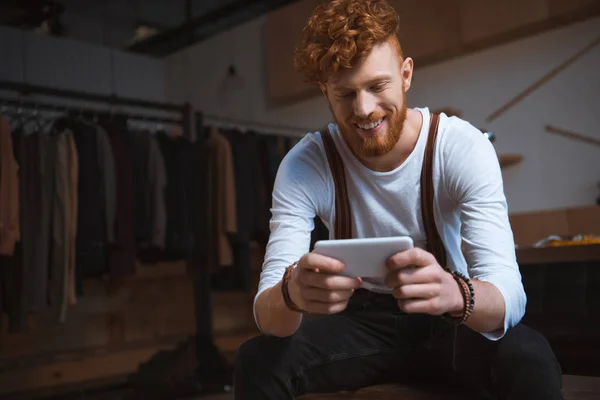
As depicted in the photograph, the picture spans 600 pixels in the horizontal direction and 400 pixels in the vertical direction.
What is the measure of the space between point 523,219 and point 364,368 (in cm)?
245

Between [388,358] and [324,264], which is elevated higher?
[324,264]

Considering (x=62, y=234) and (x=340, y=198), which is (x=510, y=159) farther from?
(x=340, y=198)

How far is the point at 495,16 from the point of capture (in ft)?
12.1

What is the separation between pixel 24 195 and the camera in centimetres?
306

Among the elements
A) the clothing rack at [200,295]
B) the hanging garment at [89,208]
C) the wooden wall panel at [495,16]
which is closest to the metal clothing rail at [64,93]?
the clothing rack at [200,295]

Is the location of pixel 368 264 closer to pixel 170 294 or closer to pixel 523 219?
pixel 523 219

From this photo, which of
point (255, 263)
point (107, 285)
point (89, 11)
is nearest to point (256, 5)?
point (89, 11)

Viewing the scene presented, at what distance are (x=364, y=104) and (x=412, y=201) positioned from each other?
0.78 feet

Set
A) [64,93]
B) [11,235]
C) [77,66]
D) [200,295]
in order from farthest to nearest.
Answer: [77,66] < [200,295] < [64,93] < [11,235]

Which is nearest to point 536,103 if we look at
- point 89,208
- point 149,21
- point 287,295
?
point 89,208

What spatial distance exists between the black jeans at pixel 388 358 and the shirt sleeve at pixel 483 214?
0.06 metres

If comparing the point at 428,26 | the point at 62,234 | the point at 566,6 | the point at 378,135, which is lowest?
the point at 62,234

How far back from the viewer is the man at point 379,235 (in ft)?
3.48

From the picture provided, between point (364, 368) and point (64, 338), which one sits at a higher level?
point (364, 368)
